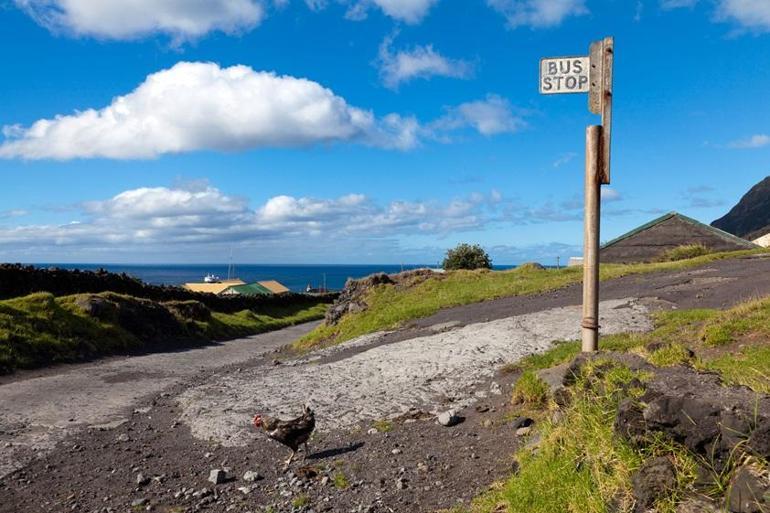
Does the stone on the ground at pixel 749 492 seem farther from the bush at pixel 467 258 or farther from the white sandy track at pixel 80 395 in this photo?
the bush at pixel 467 258

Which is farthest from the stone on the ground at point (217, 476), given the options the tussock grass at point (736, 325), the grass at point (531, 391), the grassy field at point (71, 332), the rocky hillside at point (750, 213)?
the rocky hillside at point (750, 213)

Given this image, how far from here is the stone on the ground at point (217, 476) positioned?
892 centimetres

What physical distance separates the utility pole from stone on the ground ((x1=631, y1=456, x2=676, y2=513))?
358 cm

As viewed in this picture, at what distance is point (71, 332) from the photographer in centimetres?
2505

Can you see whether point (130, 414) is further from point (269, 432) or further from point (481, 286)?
point (481, 286)

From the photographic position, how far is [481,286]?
2956 centimetres

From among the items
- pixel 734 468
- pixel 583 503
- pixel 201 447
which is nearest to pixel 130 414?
pixel 201 447

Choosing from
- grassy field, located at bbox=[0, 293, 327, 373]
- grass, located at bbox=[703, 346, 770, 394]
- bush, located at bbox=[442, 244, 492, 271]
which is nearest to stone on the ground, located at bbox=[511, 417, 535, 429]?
grass, located at bbox=[703, 346, 770, 394]

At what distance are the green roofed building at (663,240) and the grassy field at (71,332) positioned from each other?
2411 cm

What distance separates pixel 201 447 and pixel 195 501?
2.44 m

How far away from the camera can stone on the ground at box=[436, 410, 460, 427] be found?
998 cm

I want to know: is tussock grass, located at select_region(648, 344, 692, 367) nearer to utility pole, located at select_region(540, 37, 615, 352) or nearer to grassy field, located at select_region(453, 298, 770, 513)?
grassy field, located at select_region(453, 298, 770, 513)

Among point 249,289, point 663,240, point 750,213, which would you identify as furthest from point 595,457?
point 750,213

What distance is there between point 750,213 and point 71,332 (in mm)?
97992
